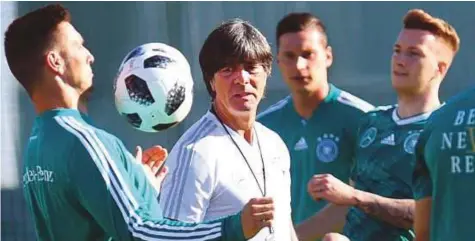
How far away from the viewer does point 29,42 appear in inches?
188

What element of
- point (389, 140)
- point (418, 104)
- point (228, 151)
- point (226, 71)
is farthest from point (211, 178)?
point (418, 104)

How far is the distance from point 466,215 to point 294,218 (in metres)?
2.65

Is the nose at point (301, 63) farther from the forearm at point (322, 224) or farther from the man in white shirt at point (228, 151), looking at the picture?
the man in white shirt at point (228, 151)

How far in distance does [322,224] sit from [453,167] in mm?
2039

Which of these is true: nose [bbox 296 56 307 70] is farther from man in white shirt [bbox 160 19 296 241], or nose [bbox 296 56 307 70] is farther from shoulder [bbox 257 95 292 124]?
man in white shirt [bbox 160 19 296 241]

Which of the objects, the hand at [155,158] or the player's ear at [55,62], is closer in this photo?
the player's ear at [55,62]

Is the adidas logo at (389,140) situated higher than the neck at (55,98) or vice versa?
the neck at (55,98)

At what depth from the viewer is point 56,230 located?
15.0 feet

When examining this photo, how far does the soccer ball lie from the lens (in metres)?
5.25

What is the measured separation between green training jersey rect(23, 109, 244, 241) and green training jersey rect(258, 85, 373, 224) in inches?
86.1

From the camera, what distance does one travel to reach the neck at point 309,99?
270 inches

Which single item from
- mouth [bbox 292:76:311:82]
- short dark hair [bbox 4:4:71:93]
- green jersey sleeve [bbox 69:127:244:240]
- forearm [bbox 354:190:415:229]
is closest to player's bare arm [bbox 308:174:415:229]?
forearm [bbox 354:190:415:229]

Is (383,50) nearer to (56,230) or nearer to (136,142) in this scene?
(136,142)

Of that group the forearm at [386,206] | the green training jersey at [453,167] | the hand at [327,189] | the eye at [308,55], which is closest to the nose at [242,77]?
the hand at [327,189]
